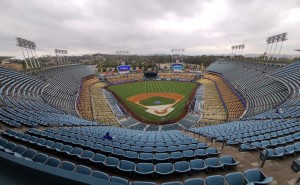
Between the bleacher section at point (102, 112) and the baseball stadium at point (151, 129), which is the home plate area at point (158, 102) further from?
the bleacher section at point (102, 112)

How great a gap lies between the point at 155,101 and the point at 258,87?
3165 cm

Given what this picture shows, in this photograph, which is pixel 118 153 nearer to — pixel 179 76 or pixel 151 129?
pixel 151 129

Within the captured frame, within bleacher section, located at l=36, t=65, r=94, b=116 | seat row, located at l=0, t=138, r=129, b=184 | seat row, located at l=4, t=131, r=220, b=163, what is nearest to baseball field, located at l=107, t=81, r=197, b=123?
bleacher section, located at l=36, t=65, r=94, b=116

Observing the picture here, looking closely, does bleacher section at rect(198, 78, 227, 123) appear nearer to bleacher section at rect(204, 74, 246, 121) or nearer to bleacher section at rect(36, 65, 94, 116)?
bleacher section at rect(204, 74, 246, 121)

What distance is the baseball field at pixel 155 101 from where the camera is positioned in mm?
43750

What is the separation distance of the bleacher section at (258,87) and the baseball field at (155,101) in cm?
1695

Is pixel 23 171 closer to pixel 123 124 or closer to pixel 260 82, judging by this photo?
pixel 123 124

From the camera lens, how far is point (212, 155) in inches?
415

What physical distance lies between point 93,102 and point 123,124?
18.9 m

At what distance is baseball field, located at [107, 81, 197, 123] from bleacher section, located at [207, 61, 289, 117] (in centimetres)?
1695

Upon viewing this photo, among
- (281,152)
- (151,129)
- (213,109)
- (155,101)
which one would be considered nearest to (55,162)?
(281,152)

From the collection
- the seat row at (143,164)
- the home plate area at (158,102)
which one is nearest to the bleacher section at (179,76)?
the home plate area at (158,102)

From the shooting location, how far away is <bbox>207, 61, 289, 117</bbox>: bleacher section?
115 feet

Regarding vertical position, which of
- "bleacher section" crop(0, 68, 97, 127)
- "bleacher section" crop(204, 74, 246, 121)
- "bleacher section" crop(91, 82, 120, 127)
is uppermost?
"bleacher section" crop(0, 68, 97, 127)
